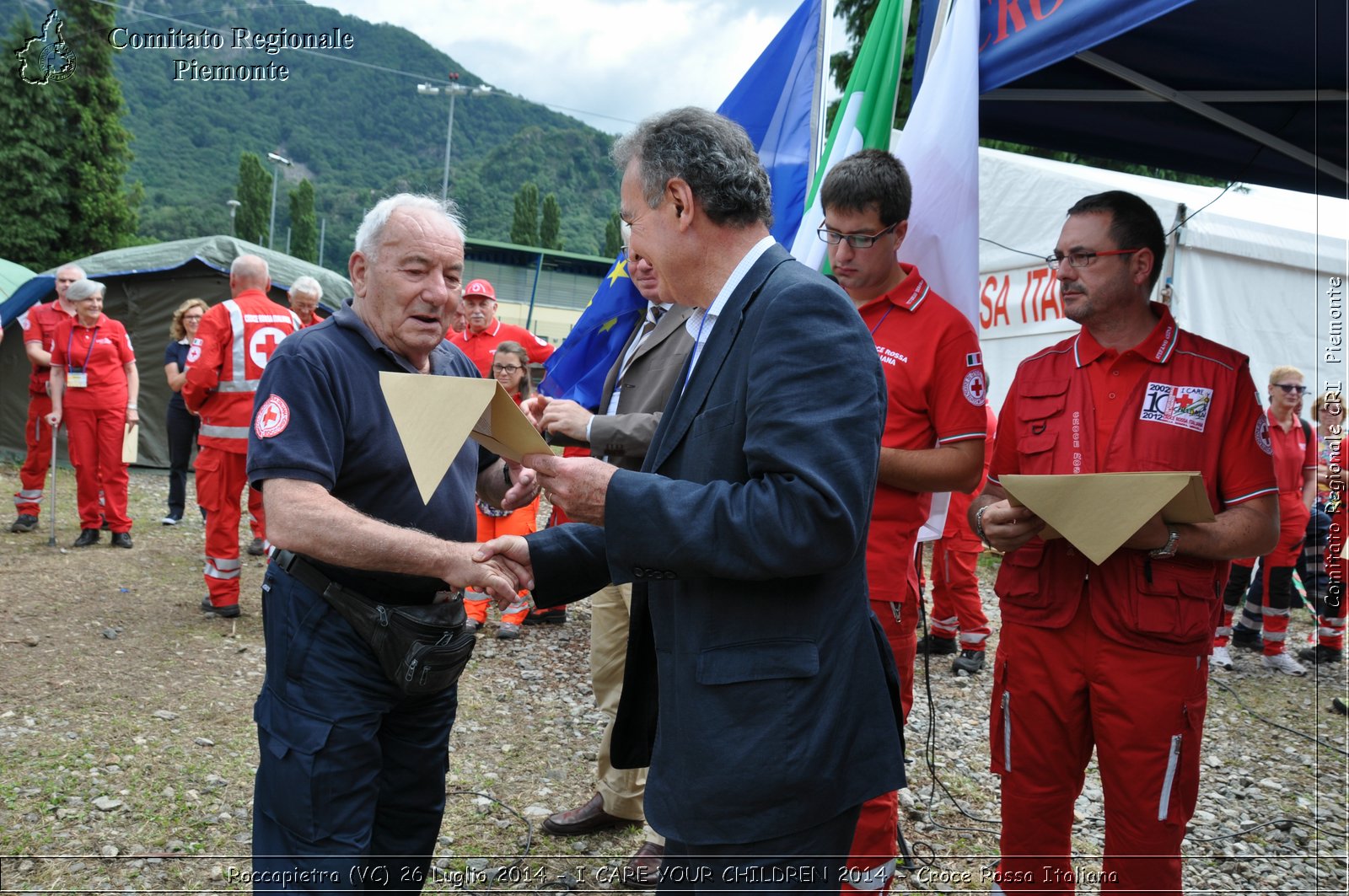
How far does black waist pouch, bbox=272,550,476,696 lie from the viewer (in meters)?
2.28

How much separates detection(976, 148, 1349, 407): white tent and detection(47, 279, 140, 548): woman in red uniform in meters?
9.86

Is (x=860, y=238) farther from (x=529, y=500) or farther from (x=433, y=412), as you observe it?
(x=433, y=412)

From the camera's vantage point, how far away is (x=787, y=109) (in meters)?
4.84

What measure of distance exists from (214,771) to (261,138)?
112m

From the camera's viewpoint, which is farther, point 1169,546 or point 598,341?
point 598,341

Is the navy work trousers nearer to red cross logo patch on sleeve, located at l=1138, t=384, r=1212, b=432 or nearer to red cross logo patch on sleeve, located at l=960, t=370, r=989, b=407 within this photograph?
red cross logo patch on sleeve, located at l=960, t=370, r=989, b=407

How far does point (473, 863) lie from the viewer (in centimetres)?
372

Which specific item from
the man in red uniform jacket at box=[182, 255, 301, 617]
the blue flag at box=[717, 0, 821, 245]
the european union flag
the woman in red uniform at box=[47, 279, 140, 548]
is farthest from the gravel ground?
the blue flag at box=[717, 0, 821, 245]

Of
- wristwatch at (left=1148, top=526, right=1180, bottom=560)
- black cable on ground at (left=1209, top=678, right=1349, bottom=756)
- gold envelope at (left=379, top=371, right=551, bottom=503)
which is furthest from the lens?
black cable on ground at (left=1209, top=678, right=1349, bottom=756)

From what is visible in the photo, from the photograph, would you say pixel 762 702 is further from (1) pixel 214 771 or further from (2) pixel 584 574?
(1) pixel 214 771

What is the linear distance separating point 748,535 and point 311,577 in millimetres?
1304

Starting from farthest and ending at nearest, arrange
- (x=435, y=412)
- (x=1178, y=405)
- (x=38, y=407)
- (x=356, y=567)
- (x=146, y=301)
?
1. (x=146, y=301)
2. (x=38, y=407)
3. (x=1178, y=405)
4. (x=356, y=567)
5. (x=435, y=412)

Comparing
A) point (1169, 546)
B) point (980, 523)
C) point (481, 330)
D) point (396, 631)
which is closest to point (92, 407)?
point (481, 330)

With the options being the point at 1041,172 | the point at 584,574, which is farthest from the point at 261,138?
the point at 584,574
